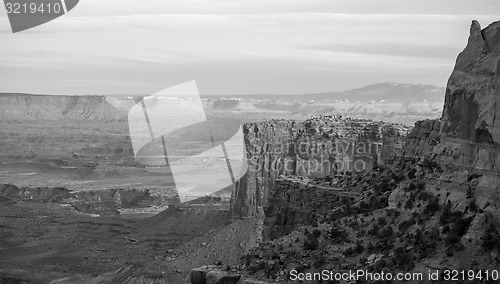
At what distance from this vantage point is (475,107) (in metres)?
25.4

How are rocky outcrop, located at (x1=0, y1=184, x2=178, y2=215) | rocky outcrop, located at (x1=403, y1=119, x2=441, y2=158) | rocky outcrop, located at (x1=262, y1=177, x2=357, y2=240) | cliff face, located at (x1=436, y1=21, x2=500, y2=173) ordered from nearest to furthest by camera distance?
cliff face, located at (x1=436, y1=21, x2=500, y2=173), rocky outcrop, located at (x1=403, y1=119, x2=441, y2=158), rocky outcrop, located at (x1=262, y1=177, x2=357, y2=240), rocky outcrop, located at (x1=0, y1=184, x2=178, y2=215)

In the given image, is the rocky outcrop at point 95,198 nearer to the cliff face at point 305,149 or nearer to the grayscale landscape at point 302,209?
the grayscale landscape at point 302,209

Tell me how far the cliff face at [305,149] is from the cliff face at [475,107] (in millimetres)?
33813

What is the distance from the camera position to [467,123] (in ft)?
84.6

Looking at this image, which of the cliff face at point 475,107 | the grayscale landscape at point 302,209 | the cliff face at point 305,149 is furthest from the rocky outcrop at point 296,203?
the cliff face at point 305,149

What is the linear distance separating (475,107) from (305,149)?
39.9 metres

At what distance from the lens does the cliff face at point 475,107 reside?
24.5 metres

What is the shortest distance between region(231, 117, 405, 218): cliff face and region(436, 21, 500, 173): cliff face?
33813 millimetres

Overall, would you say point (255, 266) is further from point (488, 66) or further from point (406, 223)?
point (488, 66)

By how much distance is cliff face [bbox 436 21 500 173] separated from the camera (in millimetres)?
24516

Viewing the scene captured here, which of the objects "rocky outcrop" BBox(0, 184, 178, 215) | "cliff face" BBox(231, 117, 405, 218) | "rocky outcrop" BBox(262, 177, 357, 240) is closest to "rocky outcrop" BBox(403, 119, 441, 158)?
"rocky outcrop" BBox(262, 177, 357, 240)

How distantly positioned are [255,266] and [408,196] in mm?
4912

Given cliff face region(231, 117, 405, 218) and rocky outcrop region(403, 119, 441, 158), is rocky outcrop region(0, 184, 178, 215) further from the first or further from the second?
rocky outcrop region(403, 119, 441, 158)

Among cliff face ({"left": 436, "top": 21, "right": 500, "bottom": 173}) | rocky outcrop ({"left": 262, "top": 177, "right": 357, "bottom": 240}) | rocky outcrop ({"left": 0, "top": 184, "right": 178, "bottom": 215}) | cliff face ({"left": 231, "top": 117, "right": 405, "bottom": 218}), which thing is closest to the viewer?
cliff face ({"left": 436, "top": 21, "right": 500, "bottom": 173})
